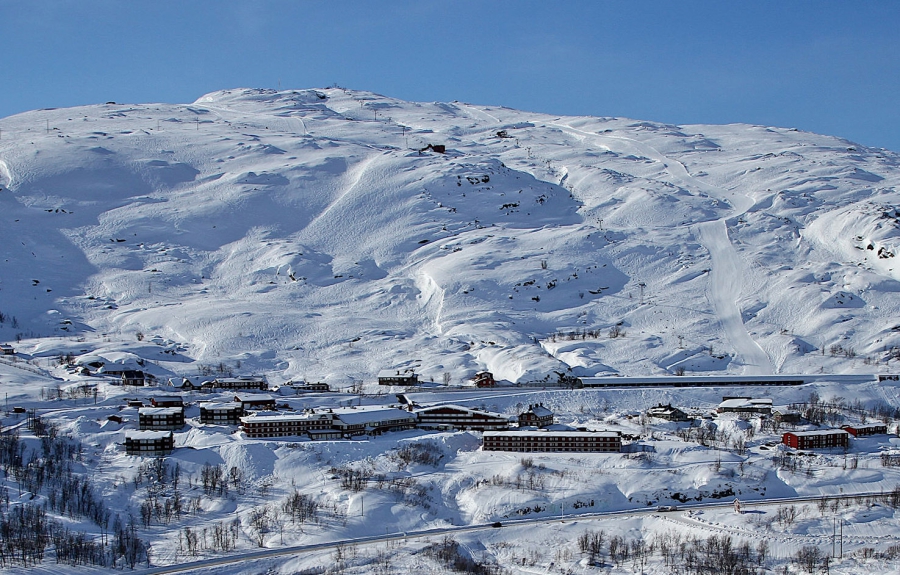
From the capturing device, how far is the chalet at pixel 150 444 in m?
64.3

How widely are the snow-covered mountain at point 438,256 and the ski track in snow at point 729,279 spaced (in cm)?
35

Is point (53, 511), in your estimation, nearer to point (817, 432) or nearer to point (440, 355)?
point (817, 432)

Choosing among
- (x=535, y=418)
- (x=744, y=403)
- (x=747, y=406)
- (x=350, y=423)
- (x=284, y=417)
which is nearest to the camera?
(x=350, y=423)

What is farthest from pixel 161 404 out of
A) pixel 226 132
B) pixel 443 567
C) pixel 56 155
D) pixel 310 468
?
pixel 226 132

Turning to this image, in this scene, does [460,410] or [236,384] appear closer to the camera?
[460,410]

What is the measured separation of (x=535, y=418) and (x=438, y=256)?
60021 mm

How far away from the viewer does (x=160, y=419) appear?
2746 inches

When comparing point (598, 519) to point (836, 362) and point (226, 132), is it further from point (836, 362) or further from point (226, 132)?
point (226, 132)

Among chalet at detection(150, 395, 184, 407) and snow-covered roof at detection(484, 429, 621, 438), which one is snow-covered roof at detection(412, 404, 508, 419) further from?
chalet at detection(150, 395, 184, 407)

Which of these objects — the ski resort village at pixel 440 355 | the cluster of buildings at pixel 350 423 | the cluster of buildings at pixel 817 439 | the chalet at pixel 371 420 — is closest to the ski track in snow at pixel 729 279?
the ski resort village at pixel 440 355

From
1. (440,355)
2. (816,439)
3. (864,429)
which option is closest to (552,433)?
(816,439)

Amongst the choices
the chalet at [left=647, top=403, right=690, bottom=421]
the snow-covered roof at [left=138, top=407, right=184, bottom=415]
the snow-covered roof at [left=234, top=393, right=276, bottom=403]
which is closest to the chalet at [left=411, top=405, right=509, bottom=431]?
the snow-covered roof at [left=234, top=393, right=276, bottom=403]

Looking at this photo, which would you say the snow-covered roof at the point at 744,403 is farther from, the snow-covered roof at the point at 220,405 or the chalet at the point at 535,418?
the snow-covered roof at the point at 220,405

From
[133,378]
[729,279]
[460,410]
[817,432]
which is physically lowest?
[817,432]
